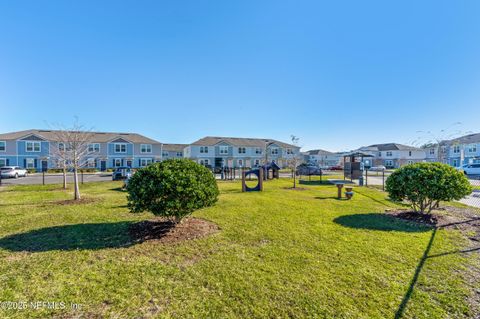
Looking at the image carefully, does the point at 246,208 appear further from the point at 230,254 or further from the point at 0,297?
the point at 0,297

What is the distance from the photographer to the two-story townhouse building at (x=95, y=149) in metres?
33.6

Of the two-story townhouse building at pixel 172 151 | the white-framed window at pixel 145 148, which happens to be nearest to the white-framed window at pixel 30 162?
the white-framed window at pixel 145 148

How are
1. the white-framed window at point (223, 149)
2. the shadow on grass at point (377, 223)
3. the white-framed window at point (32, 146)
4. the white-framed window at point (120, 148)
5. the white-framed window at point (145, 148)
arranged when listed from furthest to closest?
the white-framed window at point (223, 149), the white-framed window at point (145, 148), the white-framed window at point (120, 148), the white-framed window at point (32, 146), the shadow on grass at point (377, 223)

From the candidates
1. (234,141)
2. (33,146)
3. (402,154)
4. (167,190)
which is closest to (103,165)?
(33,146)

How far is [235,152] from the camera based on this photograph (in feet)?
151

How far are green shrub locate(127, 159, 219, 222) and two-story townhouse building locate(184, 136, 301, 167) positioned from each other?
3680 cm

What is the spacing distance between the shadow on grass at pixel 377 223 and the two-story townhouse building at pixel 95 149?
3291 centimetres

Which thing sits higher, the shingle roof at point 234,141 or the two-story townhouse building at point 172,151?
the shingle roof at point 234,141

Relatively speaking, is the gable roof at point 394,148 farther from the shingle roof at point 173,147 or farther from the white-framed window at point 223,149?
the shingle roof at point 173,147

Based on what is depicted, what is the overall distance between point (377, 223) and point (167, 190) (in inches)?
248

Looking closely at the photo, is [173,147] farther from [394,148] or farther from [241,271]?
[394,148]

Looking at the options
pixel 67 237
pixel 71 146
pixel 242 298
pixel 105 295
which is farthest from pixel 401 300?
pixel 71 146

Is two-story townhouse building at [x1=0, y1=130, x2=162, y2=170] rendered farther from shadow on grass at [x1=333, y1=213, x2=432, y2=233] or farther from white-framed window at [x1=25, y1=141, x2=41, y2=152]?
shadow on grass at [x1=333, y1=213, x2=432, y2=233]

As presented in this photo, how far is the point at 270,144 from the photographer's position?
Result: 4819 centimetres
